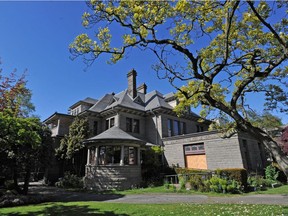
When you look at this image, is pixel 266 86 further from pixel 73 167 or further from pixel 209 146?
pixel 73 167

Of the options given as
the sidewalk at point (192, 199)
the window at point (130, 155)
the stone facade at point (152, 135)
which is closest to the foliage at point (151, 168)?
the stone facade at point (152, 135)

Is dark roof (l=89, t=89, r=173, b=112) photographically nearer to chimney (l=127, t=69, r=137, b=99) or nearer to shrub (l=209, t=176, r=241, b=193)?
chimney (l=127, t=69, r=137, b=99)

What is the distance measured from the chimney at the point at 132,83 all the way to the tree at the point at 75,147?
24.2 ft

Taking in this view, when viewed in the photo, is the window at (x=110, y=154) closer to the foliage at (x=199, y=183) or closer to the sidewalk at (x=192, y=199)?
the sidewalk at (x=192, y=199)

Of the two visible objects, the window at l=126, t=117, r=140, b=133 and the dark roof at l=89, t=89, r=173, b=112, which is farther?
the dark roof at l=89, t=89, r=173, b=112

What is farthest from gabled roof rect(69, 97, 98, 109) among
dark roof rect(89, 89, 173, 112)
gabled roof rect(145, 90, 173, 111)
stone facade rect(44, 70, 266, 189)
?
gabled roof rect(145, 90, 173, 111)

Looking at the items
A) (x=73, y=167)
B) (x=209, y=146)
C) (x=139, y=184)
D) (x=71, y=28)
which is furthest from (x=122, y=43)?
(x=73, y=167)

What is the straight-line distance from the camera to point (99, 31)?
813 centimetres

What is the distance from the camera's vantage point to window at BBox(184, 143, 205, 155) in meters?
20.0

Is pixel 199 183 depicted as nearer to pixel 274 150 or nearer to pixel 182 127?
pixel 274 150

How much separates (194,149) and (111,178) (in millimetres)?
8576

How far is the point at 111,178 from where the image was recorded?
56.9 ft

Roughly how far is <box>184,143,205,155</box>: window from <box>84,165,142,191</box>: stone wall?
609 cm

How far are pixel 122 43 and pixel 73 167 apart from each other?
19.1m
